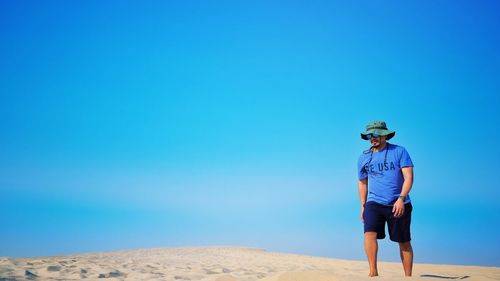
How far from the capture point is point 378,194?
4738 millimetres

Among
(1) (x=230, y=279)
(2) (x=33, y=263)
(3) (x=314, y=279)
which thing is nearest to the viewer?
(3) (x=314, y=279)

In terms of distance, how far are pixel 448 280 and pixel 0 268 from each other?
5.80m

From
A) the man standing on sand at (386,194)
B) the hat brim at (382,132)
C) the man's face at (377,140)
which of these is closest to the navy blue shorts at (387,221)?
the man standing on sand at (386,194)

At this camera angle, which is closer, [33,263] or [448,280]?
[448,280]

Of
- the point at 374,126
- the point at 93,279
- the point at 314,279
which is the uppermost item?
the point at 374,126

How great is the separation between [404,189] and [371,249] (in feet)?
2.68

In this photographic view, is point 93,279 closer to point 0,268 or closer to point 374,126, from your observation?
point 0,268

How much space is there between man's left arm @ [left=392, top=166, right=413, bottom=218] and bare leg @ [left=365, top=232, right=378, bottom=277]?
0.40 meters

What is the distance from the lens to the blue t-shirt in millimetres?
4645

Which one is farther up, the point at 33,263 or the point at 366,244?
the point at 366,244

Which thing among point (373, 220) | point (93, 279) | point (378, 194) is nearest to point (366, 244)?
point (373, 220)

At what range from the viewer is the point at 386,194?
4664 mm

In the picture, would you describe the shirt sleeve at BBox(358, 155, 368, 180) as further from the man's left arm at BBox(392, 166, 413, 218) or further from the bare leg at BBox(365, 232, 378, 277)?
the bare leg at BBox(365, 232, 378, 277)

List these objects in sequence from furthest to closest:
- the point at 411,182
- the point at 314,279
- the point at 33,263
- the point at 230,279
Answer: the point at 33,263
the point at 411,182
the point at 230,279
the point at 314,279
